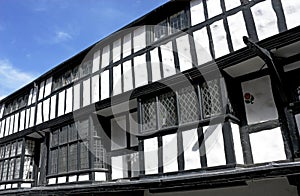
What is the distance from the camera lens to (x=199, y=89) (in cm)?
594

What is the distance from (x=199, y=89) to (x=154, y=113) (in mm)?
1253

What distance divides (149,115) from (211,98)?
5.29 feet

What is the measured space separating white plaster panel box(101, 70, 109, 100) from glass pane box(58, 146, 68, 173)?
2093mm

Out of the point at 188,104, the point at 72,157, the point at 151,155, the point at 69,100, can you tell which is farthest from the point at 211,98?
the point at 69,100

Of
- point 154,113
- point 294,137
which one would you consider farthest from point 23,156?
point 294,137

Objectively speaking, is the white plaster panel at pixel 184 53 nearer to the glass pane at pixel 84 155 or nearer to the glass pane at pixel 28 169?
the glass pane at pixel 84 155

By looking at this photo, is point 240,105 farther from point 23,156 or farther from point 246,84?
point 23,156

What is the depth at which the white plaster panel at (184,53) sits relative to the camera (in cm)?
638

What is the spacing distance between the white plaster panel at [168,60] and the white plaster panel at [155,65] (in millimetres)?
178

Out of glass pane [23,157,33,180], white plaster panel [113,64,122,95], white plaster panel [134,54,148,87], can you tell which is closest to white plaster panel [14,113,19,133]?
glass pane [23,157,33,180]

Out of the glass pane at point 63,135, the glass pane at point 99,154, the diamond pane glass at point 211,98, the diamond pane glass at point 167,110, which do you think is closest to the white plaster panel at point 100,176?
the glass pane at point 99,154

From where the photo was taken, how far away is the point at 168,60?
678 centimetres

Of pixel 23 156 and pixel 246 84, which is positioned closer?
pixel 246 84

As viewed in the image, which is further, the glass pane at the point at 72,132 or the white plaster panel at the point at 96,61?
the white plaster panel at the point at 96,61
